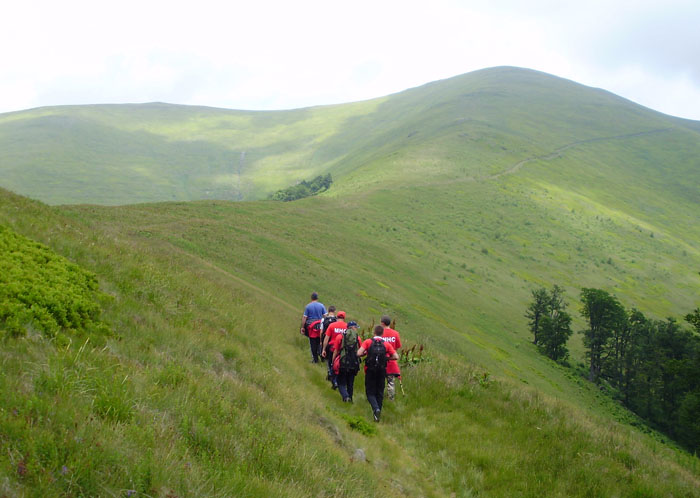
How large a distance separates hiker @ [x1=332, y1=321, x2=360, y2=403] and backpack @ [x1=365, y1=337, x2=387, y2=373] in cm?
42

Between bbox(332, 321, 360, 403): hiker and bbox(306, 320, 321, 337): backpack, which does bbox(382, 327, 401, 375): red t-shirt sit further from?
bbox(306, 320, 321, 337): backpack

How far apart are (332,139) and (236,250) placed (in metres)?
174

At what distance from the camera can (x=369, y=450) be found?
8.06 meters

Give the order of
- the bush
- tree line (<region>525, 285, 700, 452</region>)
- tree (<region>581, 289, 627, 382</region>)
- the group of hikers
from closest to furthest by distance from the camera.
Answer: the bush, the group of hikers, tree line (<region>525, 285, 700, 452</region>), tree (<region>581, 289, 627, 382</region>)

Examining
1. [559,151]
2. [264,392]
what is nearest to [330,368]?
[264,392]

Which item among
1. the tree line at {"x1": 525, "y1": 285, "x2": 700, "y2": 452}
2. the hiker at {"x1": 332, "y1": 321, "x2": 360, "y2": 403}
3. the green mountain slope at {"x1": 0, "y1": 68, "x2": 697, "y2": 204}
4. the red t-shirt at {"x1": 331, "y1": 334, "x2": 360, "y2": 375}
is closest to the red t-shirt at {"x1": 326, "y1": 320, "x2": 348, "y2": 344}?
the red t-shirt at {"x1": 331, "y1": 334, "x2": 360, "y2": 375}

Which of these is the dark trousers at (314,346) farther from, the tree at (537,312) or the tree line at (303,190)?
the tree line at (303,190)

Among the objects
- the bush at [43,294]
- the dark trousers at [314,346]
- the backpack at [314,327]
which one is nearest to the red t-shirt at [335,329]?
the backpack at [314,327]

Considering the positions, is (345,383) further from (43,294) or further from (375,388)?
(43,294)

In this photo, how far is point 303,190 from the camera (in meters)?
105

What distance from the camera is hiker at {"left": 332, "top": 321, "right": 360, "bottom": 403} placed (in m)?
10.9

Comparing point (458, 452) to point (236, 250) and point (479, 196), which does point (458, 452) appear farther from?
point (479, 196)

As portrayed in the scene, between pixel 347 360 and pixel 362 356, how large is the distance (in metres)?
0.44

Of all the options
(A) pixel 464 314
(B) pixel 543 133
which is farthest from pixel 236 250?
(B) pixel 543 133
